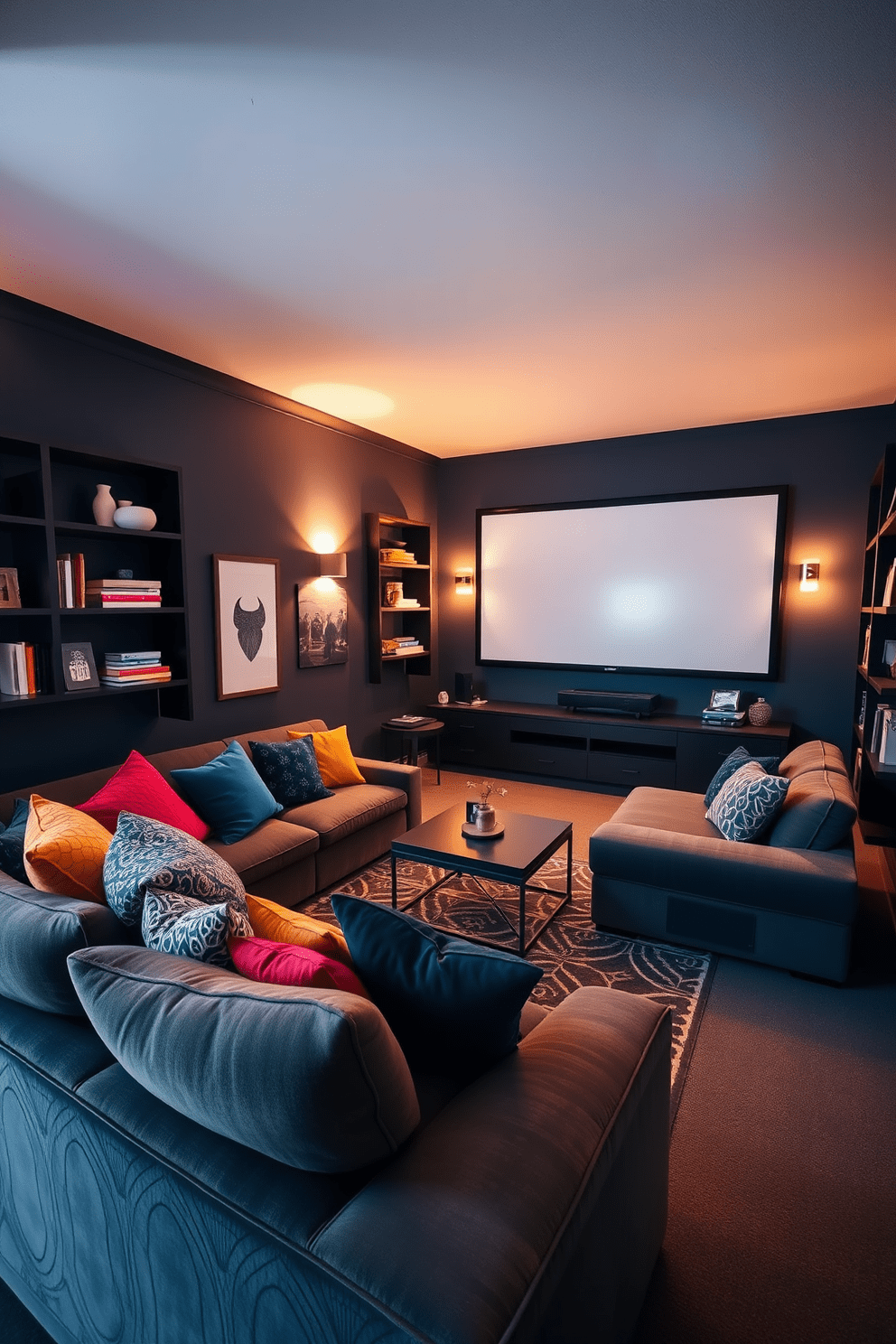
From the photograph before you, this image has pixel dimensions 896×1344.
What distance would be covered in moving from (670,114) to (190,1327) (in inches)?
111

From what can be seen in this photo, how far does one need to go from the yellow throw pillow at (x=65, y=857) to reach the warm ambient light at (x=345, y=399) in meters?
3.04

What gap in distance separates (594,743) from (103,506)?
12.4 ft

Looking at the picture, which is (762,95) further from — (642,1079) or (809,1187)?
(809,1187)

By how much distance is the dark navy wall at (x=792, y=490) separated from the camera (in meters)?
4.72

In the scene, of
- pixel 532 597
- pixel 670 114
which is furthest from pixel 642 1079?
pixel 532 597

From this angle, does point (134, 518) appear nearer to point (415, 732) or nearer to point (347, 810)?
point (347, 810)

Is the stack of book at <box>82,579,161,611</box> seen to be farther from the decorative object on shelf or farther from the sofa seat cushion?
the sofa seat cushion

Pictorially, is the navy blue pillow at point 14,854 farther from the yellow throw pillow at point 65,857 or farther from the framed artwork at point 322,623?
the framed artwork at point 322,623

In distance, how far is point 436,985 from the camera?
1264 mm

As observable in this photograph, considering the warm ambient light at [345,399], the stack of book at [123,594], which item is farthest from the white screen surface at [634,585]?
the stack of book at [123,594]

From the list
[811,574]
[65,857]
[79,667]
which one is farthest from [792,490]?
[65,857]

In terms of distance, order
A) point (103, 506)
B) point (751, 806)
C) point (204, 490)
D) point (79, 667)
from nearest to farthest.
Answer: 1. point (751, 806)
2. point (79, 667)
3. point (103, 506)
4. point (204, 490)

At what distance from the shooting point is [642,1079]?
4.28 feet

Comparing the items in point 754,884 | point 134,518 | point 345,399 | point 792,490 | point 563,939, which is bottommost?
point 563,939
